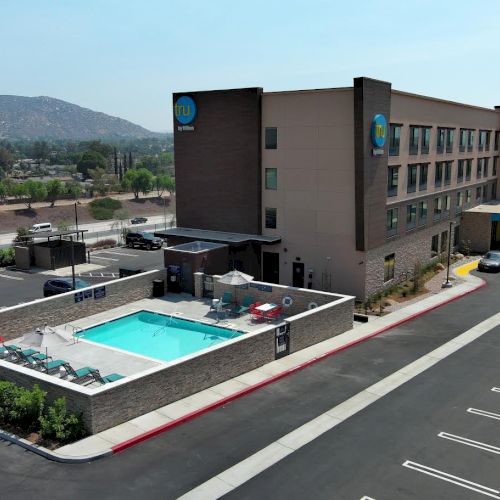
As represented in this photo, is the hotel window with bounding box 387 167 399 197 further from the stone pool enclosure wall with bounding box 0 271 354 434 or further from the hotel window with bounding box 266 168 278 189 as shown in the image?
the stone pool enclosure wall with bounding box 0 271 354 434

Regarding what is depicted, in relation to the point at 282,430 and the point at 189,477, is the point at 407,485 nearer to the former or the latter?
the point at 282,430

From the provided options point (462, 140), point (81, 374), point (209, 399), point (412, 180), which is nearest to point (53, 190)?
point (462, 140)

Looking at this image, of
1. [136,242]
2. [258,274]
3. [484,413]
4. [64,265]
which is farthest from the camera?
[136,242]

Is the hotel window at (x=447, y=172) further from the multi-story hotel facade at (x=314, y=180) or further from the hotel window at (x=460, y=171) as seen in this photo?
the multi-story hotel facade at (x=314, y=180)

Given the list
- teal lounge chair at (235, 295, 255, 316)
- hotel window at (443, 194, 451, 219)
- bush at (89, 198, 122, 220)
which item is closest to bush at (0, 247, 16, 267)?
teal lounge chair at (235, 295, 255, 316)

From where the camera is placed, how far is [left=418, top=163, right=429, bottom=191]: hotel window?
43.5 meters

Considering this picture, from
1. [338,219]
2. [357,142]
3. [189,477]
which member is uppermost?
[357,142]

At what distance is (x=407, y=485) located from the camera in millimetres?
15781

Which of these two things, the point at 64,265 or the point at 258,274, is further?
the point at 64,265

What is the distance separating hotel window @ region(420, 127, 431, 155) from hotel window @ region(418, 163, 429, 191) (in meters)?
1.05

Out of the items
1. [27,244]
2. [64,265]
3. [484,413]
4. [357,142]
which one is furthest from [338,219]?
[27,244]

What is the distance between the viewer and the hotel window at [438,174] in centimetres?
4658

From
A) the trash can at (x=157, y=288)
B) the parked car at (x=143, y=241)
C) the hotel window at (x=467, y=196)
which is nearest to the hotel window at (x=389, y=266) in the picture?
the trash can at (x=157, y=288)

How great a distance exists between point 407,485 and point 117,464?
27.3 ft
